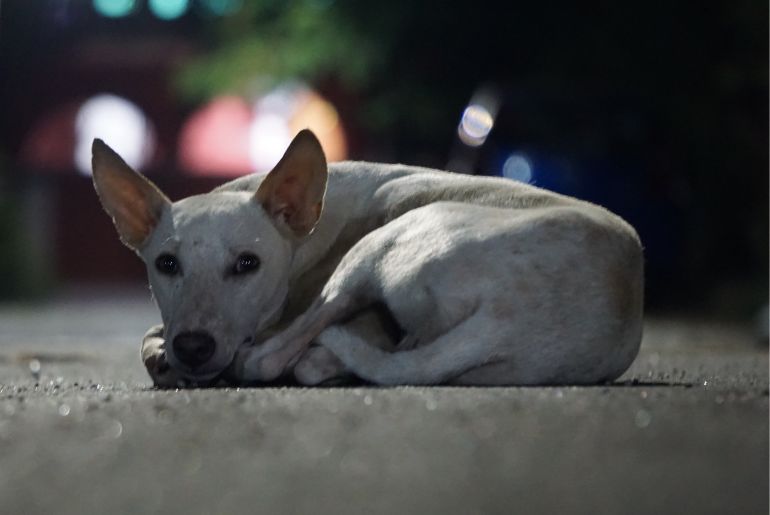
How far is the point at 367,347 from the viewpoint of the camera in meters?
5.28

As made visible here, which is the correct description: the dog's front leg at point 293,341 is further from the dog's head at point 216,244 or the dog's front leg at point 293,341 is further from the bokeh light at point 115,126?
the bokeh light at point 115,126

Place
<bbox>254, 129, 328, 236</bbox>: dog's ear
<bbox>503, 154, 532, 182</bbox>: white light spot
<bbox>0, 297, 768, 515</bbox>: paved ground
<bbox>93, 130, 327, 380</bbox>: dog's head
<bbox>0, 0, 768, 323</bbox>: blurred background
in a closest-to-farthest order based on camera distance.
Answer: <bbox>0, 297, 768, 515</bbox>: paved ground
<bbox>93, 130, 327, 380</bbox>: dog's head
<bbox>254, 129, 328, 236</bbox>: dog's ear
<bbox>503, 154, 532, 182</bbox>: white light spot
<bbox>0, 0, 768, 323</bbox>: blurred background

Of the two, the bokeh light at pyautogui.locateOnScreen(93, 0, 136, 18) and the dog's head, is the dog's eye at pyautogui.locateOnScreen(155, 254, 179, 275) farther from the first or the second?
the bokeh light at pyautogui.locateOnScreen(93, 0, 136, 18)

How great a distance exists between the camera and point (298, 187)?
231 inches

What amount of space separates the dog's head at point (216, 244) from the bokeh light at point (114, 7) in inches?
1166

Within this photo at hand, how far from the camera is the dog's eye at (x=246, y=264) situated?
5.59m

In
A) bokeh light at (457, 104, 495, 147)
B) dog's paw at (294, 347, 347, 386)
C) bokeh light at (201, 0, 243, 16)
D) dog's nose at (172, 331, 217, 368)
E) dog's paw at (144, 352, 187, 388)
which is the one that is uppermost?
dog's nose at (172, 331, 217, 368)

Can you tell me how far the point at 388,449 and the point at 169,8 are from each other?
102 feet

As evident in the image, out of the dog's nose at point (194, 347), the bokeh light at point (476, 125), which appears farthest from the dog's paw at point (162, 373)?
the bokeh light at point (476, 125)

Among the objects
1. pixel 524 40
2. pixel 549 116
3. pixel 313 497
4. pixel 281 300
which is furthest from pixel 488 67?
pixel 313 497

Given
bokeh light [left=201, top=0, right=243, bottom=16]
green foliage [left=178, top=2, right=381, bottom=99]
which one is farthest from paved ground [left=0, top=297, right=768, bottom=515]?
bokeh light [left=201, top=0, right=243, bottom=16]

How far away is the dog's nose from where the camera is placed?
17.3 feet

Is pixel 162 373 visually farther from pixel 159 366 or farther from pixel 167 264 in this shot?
pixel 167 264

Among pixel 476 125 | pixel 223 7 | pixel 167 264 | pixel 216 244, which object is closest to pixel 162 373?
pixel 167 264
